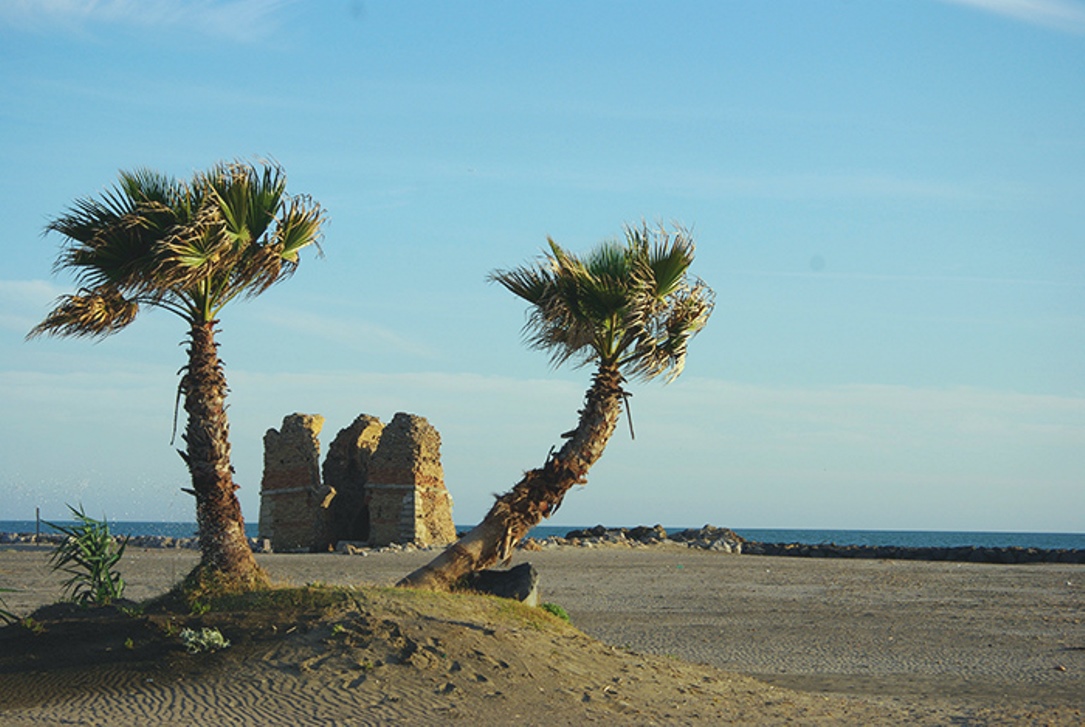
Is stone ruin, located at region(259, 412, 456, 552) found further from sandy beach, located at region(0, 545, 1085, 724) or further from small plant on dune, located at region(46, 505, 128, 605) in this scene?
small plant on dune, located at region(46, 505, 128, 605)

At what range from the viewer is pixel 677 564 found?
34250mm

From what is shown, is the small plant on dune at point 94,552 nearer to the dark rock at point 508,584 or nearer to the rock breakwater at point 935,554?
the dark rock at point 508,584

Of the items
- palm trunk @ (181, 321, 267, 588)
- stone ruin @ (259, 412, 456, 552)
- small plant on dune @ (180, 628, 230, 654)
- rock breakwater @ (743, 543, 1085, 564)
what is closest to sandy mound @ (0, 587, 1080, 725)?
small plant on dune @ (180, 628, 230, 654)

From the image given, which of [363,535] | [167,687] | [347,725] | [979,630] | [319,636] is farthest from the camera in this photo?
[363,535]

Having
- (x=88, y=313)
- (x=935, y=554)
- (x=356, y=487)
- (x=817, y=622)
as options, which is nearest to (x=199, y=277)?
(x=88, y=313)

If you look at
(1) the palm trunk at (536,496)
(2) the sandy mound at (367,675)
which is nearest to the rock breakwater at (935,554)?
(1) the palm trunk at (536,496)

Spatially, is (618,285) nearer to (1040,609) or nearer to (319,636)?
(319,636)

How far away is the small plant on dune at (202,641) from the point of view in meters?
11.2

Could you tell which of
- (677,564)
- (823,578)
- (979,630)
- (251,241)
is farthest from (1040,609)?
(251,241)

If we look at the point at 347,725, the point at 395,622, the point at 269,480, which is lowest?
the point at 347,725

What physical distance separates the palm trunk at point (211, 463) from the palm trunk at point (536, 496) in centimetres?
215

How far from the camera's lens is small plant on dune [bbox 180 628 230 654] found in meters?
11.2

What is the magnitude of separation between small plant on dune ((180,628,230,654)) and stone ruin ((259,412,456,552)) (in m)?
22.1

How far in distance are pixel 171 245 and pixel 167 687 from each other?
15.9 ft
